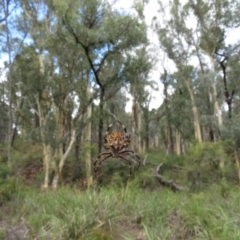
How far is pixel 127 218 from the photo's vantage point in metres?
5.68

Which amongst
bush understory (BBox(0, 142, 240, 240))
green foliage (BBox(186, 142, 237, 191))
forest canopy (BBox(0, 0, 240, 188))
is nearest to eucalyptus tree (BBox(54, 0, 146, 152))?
forest canopy (BBox(0, 0, 240, 188))

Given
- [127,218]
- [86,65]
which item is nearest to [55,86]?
[86,65]

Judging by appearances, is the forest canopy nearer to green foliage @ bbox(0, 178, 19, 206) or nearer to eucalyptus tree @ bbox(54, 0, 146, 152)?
eucalyptus tree @ bbox(54, 0, 146, 152)

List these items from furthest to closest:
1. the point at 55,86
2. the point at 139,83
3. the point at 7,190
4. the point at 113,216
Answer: the point at 139,83 < the point at 55,86 < the point at 7,190 < the point at 113,216

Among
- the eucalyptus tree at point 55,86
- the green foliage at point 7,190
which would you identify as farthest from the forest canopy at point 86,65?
the green foliage at point 7,190

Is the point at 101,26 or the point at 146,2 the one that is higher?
the point at 146,2

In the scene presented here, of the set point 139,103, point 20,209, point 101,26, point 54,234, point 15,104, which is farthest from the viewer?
point 139,103

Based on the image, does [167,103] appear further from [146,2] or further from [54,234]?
[54,234]

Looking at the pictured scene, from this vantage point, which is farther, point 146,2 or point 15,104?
point 15,104

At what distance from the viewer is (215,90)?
14352mm

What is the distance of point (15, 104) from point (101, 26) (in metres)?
9.32

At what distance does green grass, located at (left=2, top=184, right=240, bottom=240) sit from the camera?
4.86 m

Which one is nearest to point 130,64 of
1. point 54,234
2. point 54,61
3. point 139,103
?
point 54,61

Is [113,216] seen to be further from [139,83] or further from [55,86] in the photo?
[139,83]
